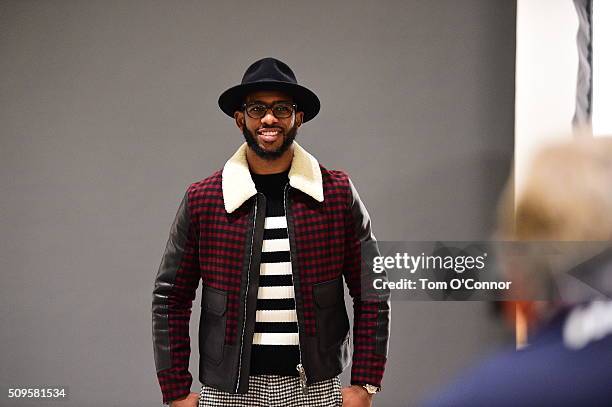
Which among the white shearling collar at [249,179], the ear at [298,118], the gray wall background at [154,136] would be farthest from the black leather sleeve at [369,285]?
the gray wall background at [154,136]

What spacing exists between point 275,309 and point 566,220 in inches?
46.5

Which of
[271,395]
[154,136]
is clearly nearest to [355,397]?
[271,395]

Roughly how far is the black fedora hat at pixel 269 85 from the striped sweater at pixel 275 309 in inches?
11.2

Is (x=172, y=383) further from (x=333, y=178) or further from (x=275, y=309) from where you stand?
(x=333, y=178)

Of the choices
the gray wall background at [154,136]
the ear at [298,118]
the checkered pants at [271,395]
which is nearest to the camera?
the checkered pants at [271,395]

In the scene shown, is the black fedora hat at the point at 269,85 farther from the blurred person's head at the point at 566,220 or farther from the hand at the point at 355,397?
the blurred person's head at the point at 566,220

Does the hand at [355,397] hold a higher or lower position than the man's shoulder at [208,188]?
lower

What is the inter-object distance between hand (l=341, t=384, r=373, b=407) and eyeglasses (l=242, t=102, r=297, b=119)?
683 millimetres

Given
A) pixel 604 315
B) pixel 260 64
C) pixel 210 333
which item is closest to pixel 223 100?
pixel 260 64

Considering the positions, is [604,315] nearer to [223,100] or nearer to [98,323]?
[223,100]

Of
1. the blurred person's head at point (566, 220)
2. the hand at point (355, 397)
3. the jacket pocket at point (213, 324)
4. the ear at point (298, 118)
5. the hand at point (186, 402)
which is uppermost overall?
the ear at point (298, 118)

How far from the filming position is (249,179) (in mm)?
1571

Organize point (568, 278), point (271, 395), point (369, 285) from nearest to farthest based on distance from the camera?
point (271, 395) < point (369, 285) < point (568, 278)

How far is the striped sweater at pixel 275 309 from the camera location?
1.52 meters
